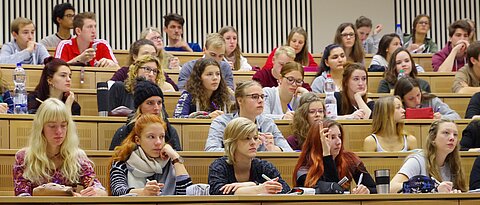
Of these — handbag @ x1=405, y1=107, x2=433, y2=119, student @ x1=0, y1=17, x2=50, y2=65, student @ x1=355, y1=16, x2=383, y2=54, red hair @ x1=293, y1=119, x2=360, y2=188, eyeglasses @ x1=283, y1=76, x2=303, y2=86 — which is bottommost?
red hair @ x1=293, y1=119, x2=360, y2=188

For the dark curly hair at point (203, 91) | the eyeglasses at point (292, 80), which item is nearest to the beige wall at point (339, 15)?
the eyeglasses at point (292, 80)

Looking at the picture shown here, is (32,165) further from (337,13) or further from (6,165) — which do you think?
(337,13)

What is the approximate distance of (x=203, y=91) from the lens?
7371 millimetres

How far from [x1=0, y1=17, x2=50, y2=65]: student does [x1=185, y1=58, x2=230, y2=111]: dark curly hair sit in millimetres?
1756

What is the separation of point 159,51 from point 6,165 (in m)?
3.07

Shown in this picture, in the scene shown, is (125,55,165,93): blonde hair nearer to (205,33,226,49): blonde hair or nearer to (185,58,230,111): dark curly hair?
(185,58,230,111): dark curly hair

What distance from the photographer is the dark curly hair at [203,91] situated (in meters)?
7.32

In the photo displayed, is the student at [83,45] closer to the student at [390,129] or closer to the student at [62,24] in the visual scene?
the student at [62,24]

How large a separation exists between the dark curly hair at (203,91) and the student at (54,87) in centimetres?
82

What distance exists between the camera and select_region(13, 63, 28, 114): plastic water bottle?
6.97 meters

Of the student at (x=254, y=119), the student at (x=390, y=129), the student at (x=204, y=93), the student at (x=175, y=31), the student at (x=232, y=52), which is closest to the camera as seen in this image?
the student at (x=254, y=119)

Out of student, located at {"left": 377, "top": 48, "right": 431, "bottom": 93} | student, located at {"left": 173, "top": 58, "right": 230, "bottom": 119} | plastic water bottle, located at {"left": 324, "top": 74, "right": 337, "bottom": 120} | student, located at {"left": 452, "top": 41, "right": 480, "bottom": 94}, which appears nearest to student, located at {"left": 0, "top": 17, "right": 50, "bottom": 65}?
student, located at {"left": 173, "top": 58, "right": 230, "bottom": 119}

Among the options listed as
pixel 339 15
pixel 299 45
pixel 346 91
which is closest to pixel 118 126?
pixel 346 91

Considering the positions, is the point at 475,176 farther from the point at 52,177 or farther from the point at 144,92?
the point at 52,177
